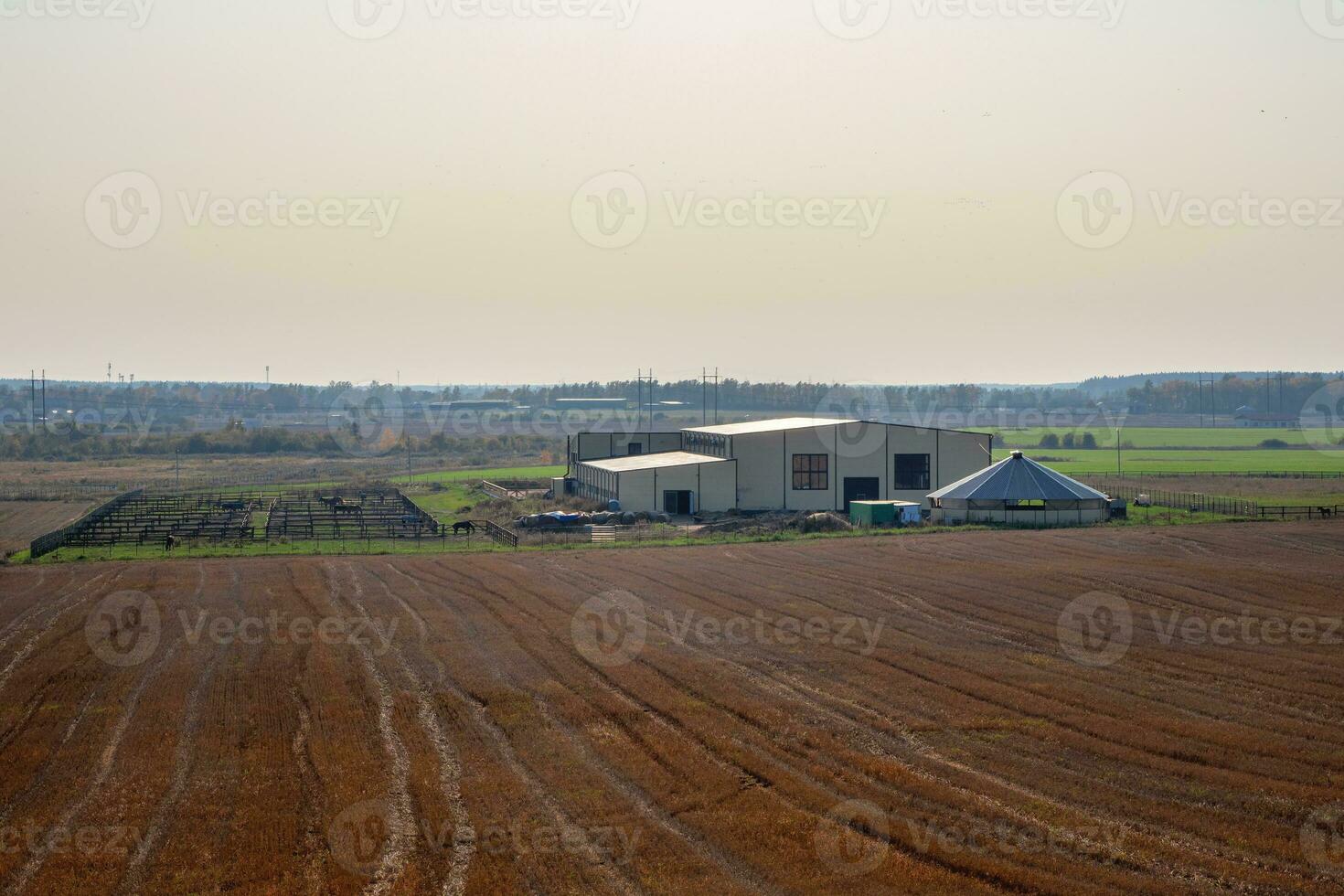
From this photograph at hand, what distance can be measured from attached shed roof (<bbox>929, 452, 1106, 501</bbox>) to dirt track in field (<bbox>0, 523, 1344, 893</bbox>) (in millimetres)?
17340

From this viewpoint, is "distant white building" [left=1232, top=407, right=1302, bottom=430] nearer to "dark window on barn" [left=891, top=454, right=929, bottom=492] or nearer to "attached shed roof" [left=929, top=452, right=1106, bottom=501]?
"dark window on barn" [left=891, top=454, right=929, bottom=492]

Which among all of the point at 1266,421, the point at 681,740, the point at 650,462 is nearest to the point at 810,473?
the point at 650,462

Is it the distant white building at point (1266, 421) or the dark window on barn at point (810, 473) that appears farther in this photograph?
the distant white building at point (1266, 421)

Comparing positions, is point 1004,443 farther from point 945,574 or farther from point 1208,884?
point 1208,884

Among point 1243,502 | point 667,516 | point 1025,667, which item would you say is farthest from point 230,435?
point 1025,667

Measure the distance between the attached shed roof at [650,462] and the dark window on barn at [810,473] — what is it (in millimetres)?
3478

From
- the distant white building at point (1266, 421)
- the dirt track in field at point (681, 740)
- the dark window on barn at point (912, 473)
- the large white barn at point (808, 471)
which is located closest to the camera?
the dirt track in field at point (681, 740)

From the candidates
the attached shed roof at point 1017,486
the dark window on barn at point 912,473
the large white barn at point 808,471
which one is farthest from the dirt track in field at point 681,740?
the dark window on barn at point 912,473

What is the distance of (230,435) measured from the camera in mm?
135500

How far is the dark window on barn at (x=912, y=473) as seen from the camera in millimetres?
53594

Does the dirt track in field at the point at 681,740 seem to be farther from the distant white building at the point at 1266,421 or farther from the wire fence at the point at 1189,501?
the distant white building at the point at 1266,421

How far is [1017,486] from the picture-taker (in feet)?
159

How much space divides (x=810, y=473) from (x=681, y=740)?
3751 centimetres

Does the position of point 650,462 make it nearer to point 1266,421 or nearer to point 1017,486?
point 1017,486
